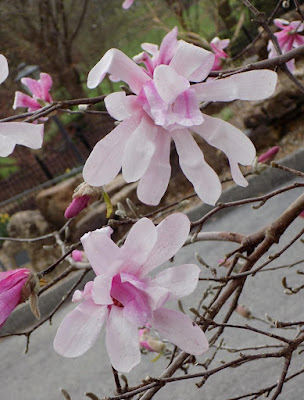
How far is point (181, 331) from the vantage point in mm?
298

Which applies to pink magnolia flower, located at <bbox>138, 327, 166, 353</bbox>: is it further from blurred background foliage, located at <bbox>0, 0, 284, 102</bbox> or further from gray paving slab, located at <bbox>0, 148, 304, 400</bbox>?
blurred background foliage, located at <bbox>0, 0, 284, 102</bbox>

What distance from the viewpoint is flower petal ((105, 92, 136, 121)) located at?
0.29 metres

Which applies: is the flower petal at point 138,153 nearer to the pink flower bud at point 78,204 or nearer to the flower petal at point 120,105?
the flower petal at point 120,105

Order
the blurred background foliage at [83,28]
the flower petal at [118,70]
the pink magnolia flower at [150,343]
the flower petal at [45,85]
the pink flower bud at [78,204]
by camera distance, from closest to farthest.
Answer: the flower petal at [118,70] → the pink flower bud at [78,204] → the flower petal at [45,85] → the pink magnolia flower at [150,343] → the blurred background foliage at [83,28]

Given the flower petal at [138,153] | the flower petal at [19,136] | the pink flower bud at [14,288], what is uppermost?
the flower petal at [19,136]

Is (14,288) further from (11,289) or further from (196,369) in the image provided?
(196,369)

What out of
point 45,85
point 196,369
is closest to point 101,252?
point 45,85

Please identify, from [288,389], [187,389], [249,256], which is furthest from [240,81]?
[187,389]

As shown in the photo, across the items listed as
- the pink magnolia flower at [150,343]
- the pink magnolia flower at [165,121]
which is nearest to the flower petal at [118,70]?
the pink magnolia flower at [165,121]

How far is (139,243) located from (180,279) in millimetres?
32

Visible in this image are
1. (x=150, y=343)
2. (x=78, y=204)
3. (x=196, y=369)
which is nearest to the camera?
(x=78, y=204)

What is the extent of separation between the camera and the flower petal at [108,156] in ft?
0.94

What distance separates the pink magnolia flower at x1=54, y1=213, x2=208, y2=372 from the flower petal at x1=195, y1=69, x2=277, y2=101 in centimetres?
8

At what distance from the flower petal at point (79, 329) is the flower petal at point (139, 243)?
31 mm
